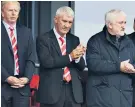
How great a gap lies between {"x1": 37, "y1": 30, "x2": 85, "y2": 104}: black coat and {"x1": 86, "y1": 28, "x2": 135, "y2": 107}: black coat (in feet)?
0.38

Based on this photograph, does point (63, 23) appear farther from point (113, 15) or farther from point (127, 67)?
point (127, 67)

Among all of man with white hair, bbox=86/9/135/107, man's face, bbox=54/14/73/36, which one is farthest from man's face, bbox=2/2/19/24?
man with white hair, bbox=86/9/135/107

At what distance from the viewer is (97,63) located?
3.78 metres

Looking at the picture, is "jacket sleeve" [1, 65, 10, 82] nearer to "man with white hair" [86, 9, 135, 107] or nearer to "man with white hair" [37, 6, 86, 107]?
"man with white hair" [37, 6, 86, 107]

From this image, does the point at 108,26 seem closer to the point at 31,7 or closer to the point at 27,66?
the point at 27,66

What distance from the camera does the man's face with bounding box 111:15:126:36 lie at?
3.83m

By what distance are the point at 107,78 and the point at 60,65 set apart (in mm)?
416

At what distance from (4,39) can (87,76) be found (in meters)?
0.86

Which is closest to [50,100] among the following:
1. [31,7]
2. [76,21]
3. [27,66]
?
[27,66]

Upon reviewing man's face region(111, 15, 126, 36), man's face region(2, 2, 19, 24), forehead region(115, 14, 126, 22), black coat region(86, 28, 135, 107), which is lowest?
black coat region(86, 28, 135, 107)

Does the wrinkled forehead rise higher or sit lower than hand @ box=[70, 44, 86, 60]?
higher

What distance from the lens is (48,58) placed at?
148 inches

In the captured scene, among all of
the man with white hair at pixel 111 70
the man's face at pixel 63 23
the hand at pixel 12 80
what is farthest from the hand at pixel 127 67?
the hand at pixel 12 80

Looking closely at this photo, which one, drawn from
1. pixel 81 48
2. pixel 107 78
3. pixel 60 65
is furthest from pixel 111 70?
pixel 60 65
